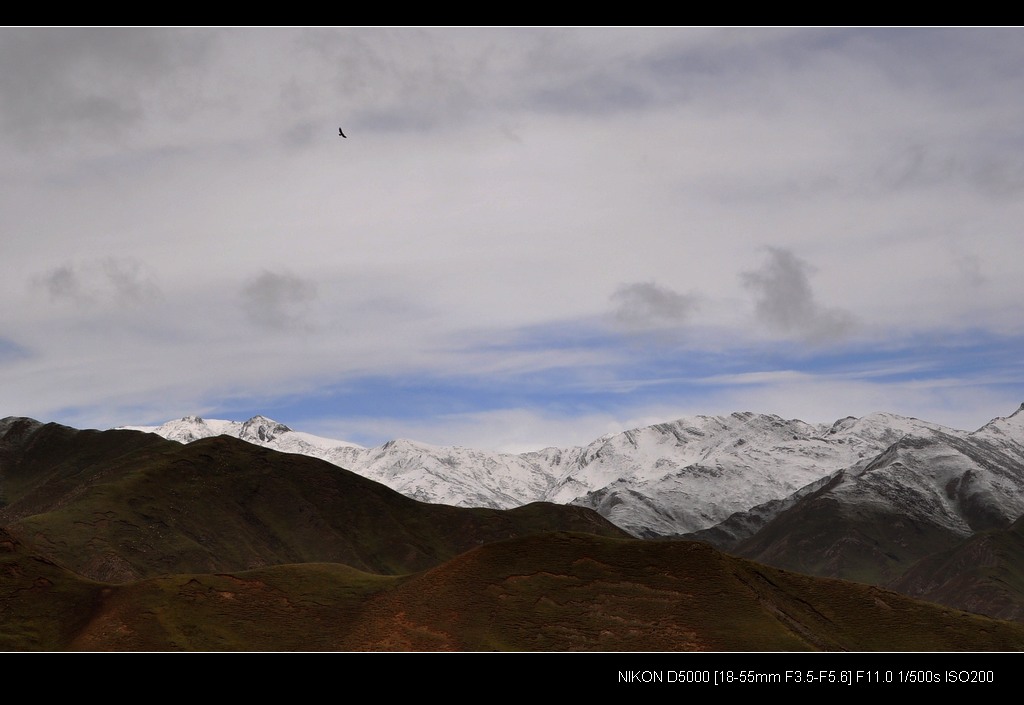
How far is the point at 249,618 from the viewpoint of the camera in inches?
6294

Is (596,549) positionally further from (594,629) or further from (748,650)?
(748,650)

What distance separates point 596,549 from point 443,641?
35.7 m

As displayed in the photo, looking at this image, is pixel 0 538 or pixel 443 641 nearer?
pixel 443 641

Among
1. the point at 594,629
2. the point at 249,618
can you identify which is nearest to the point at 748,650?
the point at 594,629

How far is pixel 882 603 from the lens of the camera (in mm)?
173750

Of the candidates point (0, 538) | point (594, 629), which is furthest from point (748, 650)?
point (0, 538)

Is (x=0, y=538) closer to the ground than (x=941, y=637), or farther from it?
farther from it

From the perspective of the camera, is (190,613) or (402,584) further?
(402,584)

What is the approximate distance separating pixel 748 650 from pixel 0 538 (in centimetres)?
12523
